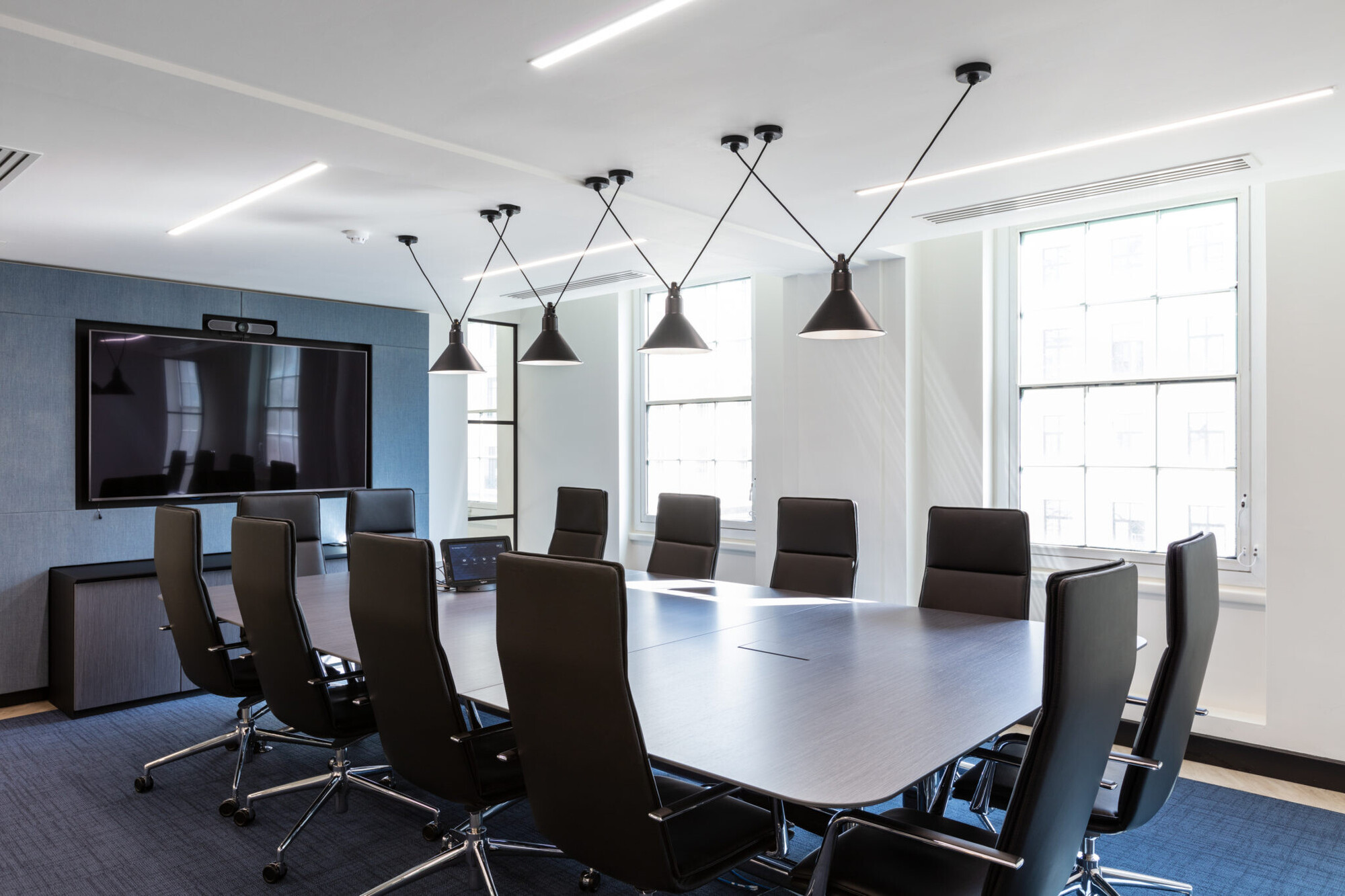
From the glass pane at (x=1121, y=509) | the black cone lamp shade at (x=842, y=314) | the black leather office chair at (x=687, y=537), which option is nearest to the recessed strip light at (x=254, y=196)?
the black cone lamp shade at (x=842, y=314)

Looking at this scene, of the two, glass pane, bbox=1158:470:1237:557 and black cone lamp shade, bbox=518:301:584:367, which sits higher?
black cone lamp shade, bbox=518:301:584:367

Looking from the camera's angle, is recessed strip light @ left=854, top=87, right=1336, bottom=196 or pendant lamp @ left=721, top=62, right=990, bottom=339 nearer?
recessed strip light @ left=854, top=87, right=1336, bottom=196

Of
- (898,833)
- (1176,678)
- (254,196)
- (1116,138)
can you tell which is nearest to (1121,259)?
(1116,138)

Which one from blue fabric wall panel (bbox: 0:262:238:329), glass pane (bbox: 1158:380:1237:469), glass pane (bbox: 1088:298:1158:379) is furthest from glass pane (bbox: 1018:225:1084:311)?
blue fabric wall panel (bbox: 0:262:238:329)

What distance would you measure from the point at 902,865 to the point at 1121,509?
12.1 feet

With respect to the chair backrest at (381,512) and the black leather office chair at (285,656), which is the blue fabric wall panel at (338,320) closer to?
the chair backrest at (381,512)

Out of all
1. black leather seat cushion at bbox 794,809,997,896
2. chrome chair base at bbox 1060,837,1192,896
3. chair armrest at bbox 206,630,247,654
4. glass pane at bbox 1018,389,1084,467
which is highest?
glass pane at bbox 1018,389,1084,467

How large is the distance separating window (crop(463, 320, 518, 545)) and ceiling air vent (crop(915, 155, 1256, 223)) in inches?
203

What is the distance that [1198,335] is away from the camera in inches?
189

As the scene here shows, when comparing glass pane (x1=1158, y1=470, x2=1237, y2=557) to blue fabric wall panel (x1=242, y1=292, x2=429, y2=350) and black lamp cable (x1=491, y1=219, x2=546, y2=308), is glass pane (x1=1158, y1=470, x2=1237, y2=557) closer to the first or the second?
black lamp cable (x1=491, y1=219, x2=546, y2=308)

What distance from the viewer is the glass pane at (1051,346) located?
525 centimetres

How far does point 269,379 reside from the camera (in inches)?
253

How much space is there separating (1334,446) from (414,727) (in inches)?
167

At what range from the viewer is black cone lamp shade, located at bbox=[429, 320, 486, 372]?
5262 millimetres
